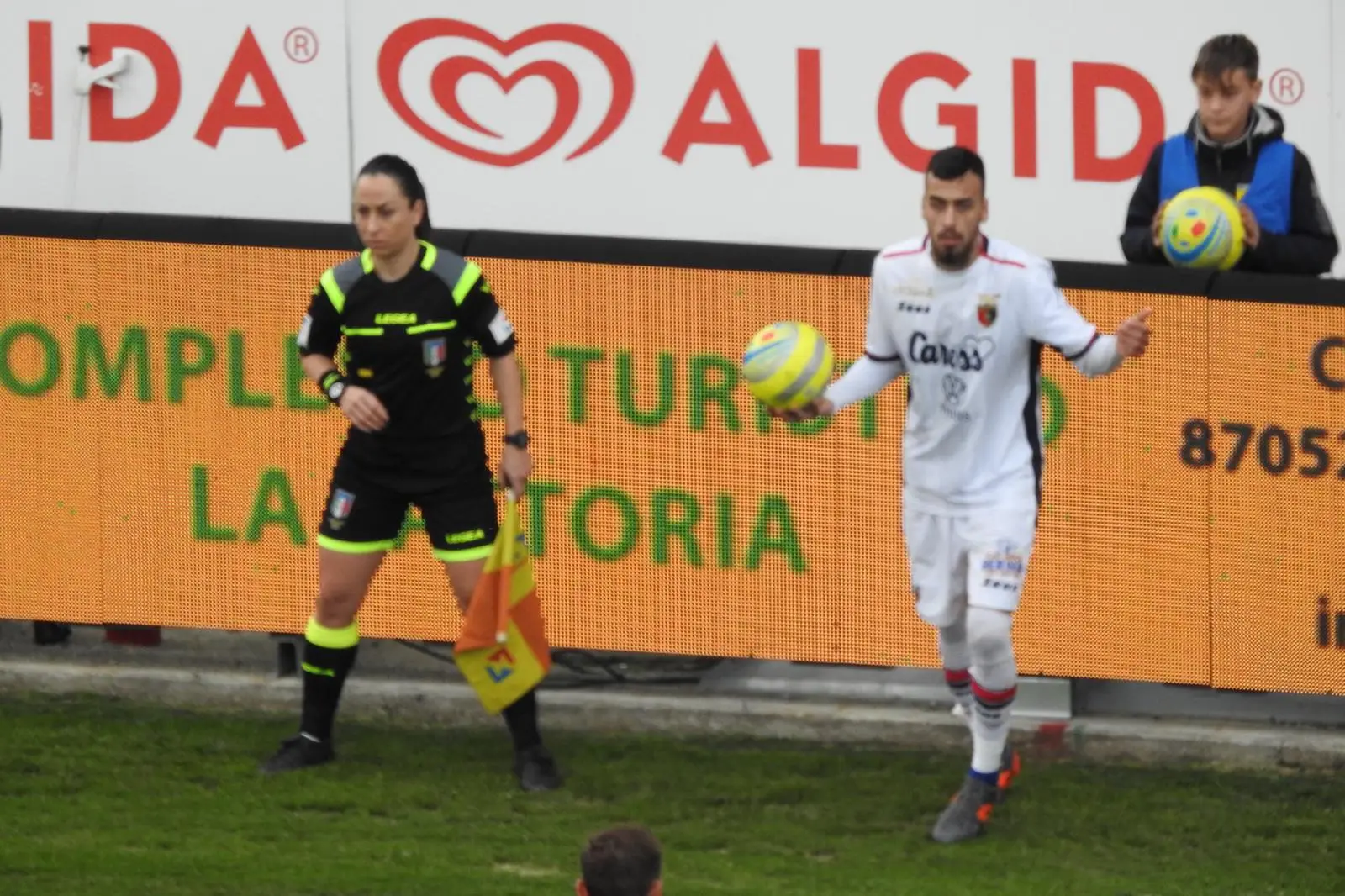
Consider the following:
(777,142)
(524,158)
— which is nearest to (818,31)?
(777,142)

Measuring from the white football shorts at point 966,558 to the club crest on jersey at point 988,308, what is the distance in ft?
1.89

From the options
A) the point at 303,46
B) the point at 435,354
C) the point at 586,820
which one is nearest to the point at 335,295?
the point at 435,354

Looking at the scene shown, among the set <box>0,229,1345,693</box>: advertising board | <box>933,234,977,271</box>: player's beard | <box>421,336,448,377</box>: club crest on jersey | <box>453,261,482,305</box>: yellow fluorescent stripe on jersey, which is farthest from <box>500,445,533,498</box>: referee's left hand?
<box>933,234,977,271</box>: player's beard

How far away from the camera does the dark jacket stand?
8375mm

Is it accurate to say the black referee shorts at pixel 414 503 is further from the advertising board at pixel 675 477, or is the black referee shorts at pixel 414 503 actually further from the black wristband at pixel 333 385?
the advertising board at pixel 675 477

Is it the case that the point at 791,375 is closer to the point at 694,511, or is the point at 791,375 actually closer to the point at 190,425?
the point at 694,511

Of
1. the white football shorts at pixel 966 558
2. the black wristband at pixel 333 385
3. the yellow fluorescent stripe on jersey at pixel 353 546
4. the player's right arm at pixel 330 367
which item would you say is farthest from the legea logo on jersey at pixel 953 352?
the yellow fluorescent stripe on jersey at pixel 353 546

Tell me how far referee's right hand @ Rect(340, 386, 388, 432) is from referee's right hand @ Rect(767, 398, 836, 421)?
1.21 m

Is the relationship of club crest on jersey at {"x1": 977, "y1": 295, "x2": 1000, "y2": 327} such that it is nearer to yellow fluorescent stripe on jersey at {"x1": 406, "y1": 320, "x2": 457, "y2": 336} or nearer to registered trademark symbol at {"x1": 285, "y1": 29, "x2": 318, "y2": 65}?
yellow fluorescent stripe on jersey at {"x1": 406, "y1": 320, "x2": 457, "y2": 336}

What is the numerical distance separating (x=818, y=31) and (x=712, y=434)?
249cm

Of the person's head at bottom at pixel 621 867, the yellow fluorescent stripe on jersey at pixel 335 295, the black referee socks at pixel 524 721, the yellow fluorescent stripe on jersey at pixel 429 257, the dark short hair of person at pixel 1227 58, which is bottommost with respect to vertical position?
the black referee socks at pixel 524 721

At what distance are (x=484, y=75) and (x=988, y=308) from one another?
401 cm

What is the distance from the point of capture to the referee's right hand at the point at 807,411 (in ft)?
24.6

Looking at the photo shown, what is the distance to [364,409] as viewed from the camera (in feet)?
25.6
